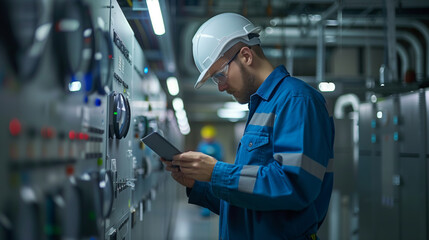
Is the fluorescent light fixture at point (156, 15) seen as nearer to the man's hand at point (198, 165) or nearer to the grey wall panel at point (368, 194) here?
the man's hand at point (198, 165)

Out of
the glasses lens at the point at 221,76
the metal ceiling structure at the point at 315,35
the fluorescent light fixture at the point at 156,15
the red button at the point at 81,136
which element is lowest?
the red button at the point at 81,136

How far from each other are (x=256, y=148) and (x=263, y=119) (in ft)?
0.45

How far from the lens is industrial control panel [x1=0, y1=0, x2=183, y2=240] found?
72 cm

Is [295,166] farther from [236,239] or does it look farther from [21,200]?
[21,200]

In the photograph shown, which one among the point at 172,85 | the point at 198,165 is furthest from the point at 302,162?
the point at 172,85

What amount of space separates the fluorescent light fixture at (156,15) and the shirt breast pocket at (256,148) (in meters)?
0.93

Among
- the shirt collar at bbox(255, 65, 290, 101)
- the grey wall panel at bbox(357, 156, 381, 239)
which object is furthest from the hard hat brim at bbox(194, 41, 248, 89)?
the grey wall panel at bbox(357, 156, 381, 239)

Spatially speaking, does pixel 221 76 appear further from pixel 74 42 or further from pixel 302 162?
pixel 74 42

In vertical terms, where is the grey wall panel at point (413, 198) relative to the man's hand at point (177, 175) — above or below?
below

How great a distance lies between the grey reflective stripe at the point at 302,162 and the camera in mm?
1396

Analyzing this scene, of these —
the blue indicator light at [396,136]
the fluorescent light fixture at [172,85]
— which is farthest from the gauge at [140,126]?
the blue indicator light at [396,136]

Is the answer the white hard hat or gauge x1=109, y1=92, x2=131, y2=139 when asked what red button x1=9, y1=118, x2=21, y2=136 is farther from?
the white hard hat

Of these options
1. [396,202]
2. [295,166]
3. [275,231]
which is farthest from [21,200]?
[396,202]

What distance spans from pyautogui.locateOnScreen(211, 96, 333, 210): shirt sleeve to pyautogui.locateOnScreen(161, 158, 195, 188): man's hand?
1.02 ft
